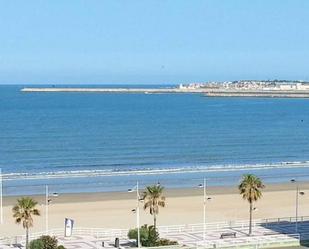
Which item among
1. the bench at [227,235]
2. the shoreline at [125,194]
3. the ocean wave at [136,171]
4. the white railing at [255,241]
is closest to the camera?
the white railing at [255,241]

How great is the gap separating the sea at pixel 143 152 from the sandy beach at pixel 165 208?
204 inches

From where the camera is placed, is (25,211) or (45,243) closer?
(25,211)

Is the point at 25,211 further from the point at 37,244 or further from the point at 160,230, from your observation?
the point at 160,230

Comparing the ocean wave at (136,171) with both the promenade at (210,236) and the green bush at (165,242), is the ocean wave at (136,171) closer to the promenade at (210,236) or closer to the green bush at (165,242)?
the promenade at (210,236)

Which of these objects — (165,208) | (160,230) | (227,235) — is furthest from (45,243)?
(165,208)

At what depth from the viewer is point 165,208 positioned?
60188 mm

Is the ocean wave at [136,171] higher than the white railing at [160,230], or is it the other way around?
the ocean wave at [136,171]

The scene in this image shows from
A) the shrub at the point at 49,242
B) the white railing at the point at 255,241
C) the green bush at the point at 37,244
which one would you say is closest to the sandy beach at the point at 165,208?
the shrub at the point at 49,242

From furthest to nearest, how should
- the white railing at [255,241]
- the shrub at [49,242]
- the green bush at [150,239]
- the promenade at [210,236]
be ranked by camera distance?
1. the promenade at [210,236]
2. the white railing at [255,241]
3. the green bush at [150,239]
4. the shrub at [49,242]

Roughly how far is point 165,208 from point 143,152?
139 ft

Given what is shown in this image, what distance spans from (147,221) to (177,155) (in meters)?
46.7

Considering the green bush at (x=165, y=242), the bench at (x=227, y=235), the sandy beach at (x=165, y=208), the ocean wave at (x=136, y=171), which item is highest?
the ocean wave at (x=136, y=171)

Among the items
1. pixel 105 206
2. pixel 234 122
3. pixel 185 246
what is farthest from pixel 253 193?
pixel 234 122

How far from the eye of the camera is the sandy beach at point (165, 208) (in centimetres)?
5441
